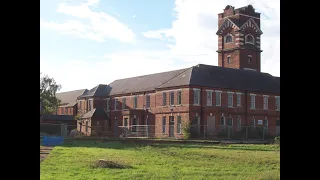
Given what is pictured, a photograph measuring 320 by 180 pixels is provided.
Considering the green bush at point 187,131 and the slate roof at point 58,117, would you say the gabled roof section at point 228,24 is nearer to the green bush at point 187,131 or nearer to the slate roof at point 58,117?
the green bush at point 187,131

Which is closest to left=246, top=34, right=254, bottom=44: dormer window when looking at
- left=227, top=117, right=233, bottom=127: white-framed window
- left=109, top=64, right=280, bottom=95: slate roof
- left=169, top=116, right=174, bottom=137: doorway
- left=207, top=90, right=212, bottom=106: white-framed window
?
left=109, top=64, right=280, bottom=95: slate roof

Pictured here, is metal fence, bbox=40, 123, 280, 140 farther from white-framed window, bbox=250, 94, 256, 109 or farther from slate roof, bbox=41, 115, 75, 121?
slate roof, bbox=41, 115, 75, 121

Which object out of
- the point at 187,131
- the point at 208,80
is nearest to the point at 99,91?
the point at 208,80

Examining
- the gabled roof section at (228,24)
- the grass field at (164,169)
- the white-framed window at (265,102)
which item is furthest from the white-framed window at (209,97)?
the grass field at (164,169)

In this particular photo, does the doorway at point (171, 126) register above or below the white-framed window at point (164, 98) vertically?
below

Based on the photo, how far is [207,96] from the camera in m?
41.7

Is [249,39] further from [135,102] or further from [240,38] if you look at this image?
[135,102]

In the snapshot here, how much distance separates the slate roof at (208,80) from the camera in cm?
4209

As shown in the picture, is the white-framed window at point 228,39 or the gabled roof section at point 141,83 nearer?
the gabled roof section at point 141,83
